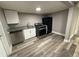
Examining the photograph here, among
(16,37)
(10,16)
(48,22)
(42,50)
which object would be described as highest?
(10,16)

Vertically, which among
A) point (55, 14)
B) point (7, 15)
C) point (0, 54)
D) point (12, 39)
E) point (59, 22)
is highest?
point (55, 14)

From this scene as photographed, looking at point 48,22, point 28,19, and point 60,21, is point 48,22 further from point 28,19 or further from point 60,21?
point 28,19

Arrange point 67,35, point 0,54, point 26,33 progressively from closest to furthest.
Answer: point 0,54, point 67,35, point 26,33

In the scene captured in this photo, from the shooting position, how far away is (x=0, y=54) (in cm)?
179

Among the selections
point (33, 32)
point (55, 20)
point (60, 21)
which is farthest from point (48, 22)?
point (33, 32)

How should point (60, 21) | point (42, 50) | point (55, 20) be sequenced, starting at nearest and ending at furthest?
point (42, 50), point (60, 21), point (55, 20)

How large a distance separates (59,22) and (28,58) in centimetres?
366

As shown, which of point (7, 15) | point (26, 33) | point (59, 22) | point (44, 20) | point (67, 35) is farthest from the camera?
point (44, 20)

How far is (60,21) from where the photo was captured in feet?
14.0

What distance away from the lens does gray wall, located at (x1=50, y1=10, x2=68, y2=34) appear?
13.0 ft

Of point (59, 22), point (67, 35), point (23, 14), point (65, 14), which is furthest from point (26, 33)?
point (65, 14)

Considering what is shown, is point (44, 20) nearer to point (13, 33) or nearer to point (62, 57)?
point (13, 33)

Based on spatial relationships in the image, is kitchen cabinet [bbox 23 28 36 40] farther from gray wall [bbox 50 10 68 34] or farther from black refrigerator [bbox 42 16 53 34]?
gray wall [bbox 50 10 68 34]

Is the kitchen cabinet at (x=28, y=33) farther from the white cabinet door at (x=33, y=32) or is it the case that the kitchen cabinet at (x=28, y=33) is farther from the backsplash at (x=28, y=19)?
the backsplash at (x=28, y=19)
